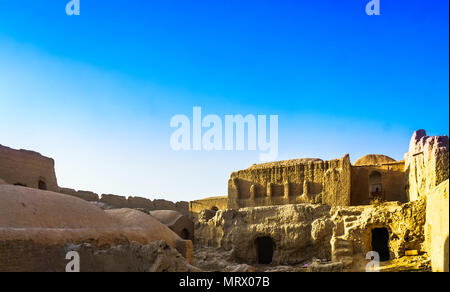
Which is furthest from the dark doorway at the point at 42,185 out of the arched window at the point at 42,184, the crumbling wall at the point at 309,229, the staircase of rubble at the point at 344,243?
the staircase of rubble at the point at 344,243

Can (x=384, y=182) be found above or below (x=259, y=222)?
above

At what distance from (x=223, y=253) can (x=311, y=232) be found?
4845 millimetres

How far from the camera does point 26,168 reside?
59.4 feet

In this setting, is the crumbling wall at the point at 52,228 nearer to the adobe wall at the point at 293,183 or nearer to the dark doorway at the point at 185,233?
the adobe wall at the point at 293,183

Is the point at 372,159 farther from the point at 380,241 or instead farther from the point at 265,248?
the point at 265,248

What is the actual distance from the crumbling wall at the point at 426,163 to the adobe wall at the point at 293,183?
154 inches

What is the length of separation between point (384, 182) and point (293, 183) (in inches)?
198

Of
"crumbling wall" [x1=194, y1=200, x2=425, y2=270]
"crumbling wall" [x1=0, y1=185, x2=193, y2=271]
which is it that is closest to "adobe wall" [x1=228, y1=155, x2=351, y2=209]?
"crumbling wall" [x1=194, y1=200, x2=425, y2=270]

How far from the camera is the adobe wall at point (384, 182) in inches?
880

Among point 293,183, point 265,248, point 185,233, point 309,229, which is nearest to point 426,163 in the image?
point 309,229

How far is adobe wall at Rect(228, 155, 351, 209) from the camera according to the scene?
850 inches

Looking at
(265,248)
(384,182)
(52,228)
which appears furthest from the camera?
(265,248)
